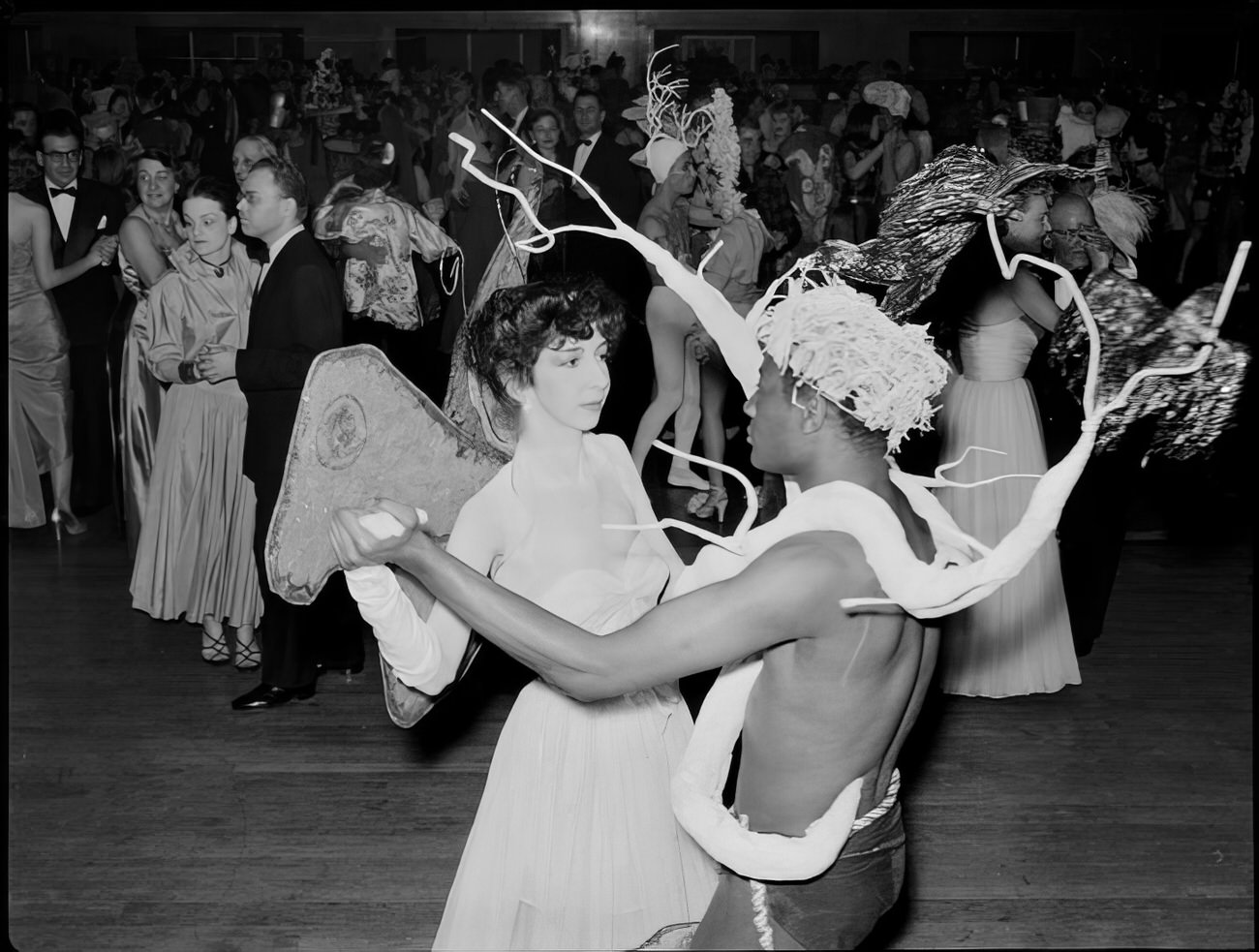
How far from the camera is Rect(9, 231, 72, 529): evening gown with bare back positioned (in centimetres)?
→ 638

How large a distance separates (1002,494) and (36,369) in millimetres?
4202

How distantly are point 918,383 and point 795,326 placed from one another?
8.7 inches

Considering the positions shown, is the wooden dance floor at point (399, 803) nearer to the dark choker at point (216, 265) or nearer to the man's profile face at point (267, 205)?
the dark choker at point (216, 265)

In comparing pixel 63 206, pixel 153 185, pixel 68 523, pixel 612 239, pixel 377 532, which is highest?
pixel 153 185

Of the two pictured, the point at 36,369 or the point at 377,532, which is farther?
the point at 36,369

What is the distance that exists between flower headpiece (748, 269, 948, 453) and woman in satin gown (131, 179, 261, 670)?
2.94m

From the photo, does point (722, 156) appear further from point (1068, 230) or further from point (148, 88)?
point (148, 88)

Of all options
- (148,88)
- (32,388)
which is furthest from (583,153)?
(148,88)

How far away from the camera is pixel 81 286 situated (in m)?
6.69

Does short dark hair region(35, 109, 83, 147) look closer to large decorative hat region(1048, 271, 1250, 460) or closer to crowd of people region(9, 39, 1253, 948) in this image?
crowd of people region(9, 39, 1253, 948)

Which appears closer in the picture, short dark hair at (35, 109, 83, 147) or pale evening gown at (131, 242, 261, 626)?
pale evening gown at (131, 242, 261, 626)

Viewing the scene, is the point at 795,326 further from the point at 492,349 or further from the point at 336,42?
the point at 336,42

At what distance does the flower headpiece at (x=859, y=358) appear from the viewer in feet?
7.75

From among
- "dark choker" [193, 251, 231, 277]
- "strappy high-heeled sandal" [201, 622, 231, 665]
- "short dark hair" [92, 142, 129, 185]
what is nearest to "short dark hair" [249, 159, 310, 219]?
"dark choker" [193, 251, 231, 277]
